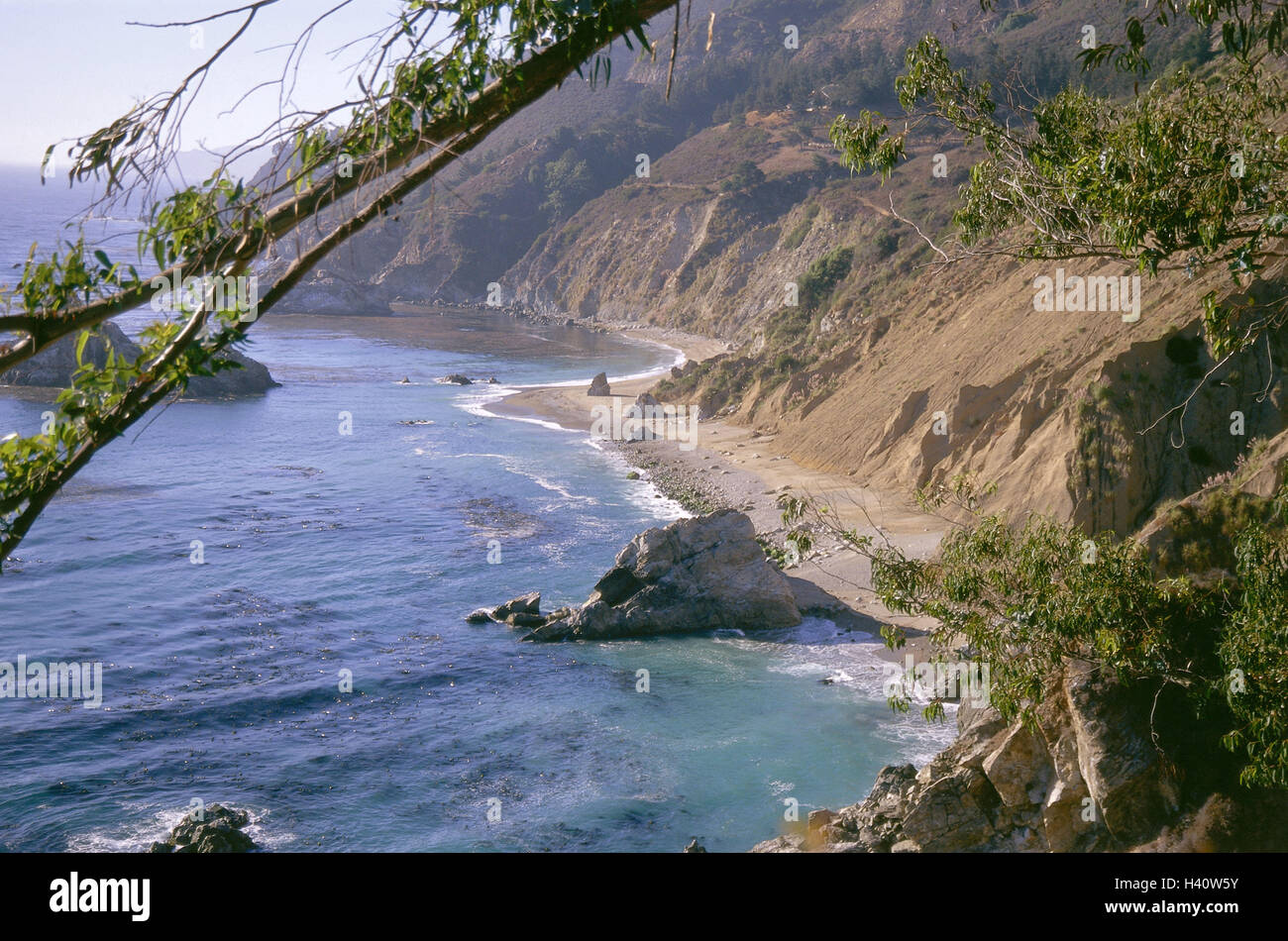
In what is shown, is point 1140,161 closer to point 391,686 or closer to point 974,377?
point 391,686

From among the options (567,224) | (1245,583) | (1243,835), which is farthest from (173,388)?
(567,224)

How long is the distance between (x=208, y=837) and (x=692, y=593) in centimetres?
1360

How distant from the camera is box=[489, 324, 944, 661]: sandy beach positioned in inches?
1065

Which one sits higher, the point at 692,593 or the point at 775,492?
the point at 775,492

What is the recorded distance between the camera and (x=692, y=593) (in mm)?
26453

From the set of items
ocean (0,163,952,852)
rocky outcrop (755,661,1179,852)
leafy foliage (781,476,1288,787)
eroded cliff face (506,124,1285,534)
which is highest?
eroded cliff face (506,124,1285,534)

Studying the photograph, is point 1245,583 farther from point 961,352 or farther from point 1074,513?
point 961,352

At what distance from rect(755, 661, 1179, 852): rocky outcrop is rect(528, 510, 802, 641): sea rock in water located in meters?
13.1

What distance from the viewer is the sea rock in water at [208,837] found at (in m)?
15.5

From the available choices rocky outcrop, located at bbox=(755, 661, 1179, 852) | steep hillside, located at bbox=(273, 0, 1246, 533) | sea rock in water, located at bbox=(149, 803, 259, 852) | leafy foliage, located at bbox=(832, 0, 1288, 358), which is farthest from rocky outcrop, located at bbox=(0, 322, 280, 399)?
leafy foliage, located at bbox=(832, 0, 1288, 358)

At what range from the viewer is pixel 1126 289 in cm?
2989

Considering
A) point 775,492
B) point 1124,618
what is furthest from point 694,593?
point 1124,618

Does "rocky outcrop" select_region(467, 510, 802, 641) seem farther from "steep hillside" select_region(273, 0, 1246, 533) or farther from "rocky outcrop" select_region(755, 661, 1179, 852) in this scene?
"rocky outcrop" select_region(755, 661, 1179, 852)
